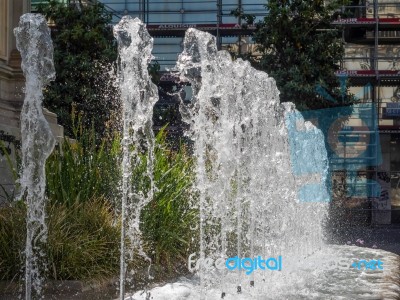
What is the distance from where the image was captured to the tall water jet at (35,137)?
23.3ft

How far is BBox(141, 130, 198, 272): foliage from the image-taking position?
27.9 feet

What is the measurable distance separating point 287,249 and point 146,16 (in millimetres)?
18609

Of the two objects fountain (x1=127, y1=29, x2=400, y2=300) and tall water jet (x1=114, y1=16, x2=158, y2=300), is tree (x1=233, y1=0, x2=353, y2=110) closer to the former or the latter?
fountain (x1=127, y1=29, x2=400, y2=300)

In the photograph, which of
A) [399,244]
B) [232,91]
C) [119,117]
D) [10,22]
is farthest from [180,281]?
[399,244]

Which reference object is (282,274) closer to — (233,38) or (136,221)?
(136,221)

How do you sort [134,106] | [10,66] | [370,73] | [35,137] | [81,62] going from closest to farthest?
1. [35,137]
2. [134,106]
3. [10,66]
4. [81,62]
5. [370,73]

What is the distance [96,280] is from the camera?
707cm

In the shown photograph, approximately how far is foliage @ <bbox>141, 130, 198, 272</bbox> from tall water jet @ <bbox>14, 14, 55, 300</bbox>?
131cm

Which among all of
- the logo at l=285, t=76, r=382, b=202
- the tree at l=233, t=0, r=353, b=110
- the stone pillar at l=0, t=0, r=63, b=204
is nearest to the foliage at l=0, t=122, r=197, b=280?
the stone pillar at l=0, t=0, r=63, b=204

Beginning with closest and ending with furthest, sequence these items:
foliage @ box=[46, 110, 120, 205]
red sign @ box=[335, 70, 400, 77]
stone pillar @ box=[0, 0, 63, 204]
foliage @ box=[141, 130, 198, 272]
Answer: foliage @ box=[46, 110, 120, 205] → foliage @ box=[141, 130, 198, 272] → stone pillar @ box=[0, 0, 63, 204] → red sign @ box=[335, 70, 400, 77]

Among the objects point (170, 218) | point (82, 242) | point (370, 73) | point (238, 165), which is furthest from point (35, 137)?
point (370, 73)

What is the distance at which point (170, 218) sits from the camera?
29.3 feet

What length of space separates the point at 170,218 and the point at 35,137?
1867 millimetres

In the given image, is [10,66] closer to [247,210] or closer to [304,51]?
[247,210]
